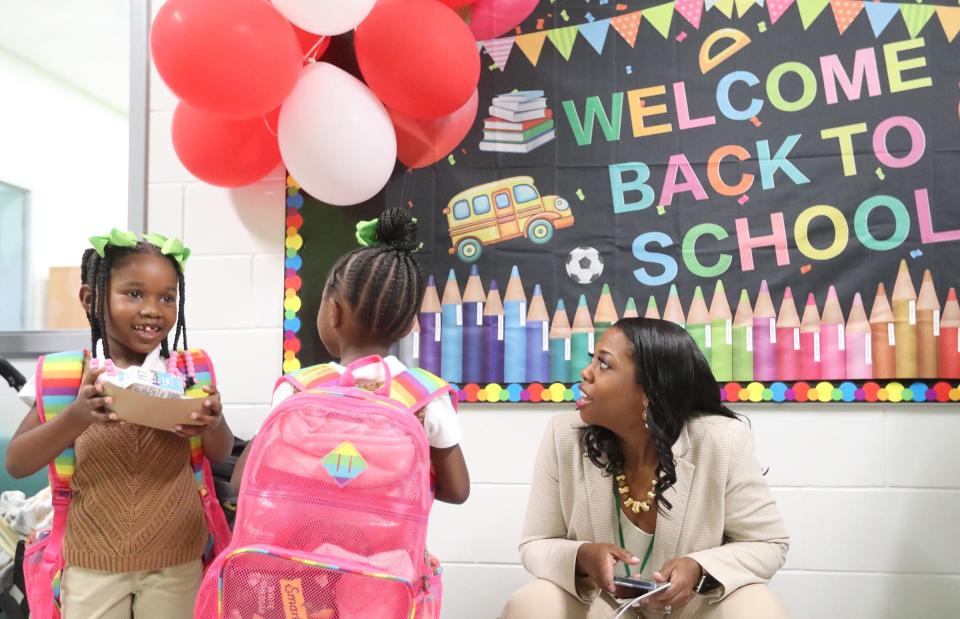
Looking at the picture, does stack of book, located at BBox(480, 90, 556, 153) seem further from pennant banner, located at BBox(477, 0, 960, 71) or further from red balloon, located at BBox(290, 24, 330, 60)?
red balloon, located at BBox(290, 24, 330, 60)

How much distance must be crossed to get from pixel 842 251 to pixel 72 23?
2345 mm

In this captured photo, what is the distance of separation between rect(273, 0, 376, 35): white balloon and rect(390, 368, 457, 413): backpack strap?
89 centimetres

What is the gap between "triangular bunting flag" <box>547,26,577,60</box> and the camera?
2.14m

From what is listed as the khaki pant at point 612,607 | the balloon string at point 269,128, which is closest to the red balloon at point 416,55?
the balloon string at point 269,128

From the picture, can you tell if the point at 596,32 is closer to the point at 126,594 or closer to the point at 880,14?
the point at 880,14

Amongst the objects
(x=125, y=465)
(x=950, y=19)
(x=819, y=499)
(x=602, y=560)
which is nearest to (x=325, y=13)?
(x=125, y=465)

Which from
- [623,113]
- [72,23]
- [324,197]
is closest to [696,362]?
[623,113]

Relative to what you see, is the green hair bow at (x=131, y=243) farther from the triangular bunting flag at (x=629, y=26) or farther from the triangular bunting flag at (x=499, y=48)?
the triangular bunting flag at (x=629, y=26)

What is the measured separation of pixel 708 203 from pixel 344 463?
1312mm

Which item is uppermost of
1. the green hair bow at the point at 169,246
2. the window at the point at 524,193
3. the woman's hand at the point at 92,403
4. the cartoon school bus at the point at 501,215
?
the window at the point at 524,193

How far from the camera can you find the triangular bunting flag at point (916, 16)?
201 centimetres

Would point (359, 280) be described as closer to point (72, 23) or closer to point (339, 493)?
point (339, 493)

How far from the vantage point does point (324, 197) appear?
1.92 meters

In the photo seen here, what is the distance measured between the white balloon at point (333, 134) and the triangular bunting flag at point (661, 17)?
779mm
